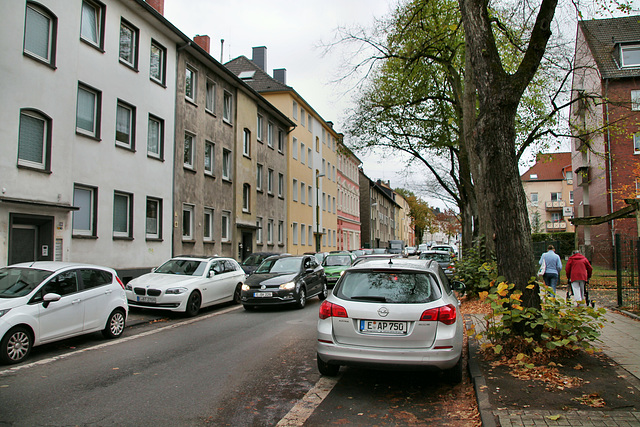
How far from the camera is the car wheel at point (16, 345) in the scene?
7025 mm

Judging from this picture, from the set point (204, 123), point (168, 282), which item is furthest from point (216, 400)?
point (204, 123)

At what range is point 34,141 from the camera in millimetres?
13828

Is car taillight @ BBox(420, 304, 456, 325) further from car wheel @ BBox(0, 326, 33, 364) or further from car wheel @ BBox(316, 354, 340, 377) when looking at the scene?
car wheel @ BBox(0, 326, 33, 364)

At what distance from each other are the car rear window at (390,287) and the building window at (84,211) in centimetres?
1210

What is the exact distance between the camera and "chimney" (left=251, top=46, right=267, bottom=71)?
134ft

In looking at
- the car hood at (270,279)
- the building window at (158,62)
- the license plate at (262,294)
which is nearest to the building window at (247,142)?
the building window at (158,62)

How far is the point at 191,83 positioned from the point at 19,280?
653 inches

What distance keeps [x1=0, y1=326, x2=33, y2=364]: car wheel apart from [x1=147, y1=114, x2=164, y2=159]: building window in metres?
13.0

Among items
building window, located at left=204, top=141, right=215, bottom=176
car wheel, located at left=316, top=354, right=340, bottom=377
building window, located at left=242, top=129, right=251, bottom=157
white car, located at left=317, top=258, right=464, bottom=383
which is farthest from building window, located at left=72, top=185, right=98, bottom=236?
building window, located at left=242, top=129, right=251, bottom=157

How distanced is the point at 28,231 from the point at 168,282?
4728 mm

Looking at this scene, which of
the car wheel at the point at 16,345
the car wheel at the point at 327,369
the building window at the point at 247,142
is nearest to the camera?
the car wheel at the point at 327,369

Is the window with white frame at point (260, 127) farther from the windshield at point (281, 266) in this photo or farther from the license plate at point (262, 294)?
the license plate at point (262, 294)

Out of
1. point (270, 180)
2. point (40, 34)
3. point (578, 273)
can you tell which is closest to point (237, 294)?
point (40, 34)

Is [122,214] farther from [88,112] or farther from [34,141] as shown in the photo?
[34,141]
